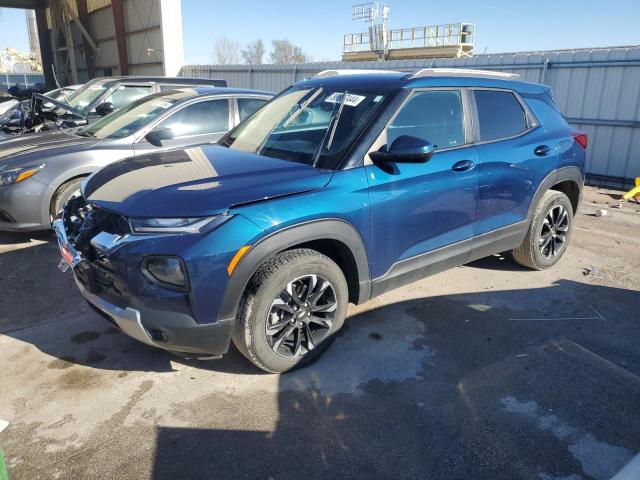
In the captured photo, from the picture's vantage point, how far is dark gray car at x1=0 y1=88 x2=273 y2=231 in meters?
5.09

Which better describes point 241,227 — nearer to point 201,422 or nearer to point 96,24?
point 201,422

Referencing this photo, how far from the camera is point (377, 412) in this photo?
278cm

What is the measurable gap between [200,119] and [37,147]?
71.8 inches

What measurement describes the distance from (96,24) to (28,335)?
29.9 meters

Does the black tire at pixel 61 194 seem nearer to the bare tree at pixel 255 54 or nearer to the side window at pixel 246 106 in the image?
the side window at pixel 246 106

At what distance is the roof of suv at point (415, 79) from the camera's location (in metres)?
3.57

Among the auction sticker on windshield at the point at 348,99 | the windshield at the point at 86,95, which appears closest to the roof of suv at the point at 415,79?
the auction sticker on windshield at the point at 348,99

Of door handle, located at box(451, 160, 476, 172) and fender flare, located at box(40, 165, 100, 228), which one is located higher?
door handle, located at box(451, 160, 476, 172)

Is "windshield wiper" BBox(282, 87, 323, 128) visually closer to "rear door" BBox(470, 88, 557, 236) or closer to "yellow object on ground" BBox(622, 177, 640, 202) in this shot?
"rear door" BBox(470, 88, 557, 236)

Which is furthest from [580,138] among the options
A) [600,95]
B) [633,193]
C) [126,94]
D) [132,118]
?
[126,94]

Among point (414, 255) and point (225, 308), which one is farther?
point (414, 255)

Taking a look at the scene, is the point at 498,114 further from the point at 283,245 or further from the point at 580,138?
the point at 283,245

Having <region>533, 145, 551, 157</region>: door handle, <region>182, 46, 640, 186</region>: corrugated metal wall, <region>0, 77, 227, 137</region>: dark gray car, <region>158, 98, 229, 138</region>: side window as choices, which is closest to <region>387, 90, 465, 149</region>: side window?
<region>533, 145, 551, 157</region>: door handle

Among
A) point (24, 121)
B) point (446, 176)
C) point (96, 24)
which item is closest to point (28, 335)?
point (446, 176)
